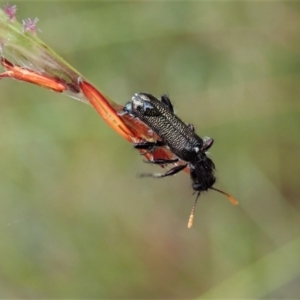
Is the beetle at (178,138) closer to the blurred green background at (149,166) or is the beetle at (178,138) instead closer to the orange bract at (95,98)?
the orange bract at (95,98)

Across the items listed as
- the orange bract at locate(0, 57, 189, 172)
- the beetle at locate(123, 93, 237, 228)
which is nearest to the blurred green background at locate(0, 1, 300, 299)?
the beetle at locate(123, 93, 237, 228)

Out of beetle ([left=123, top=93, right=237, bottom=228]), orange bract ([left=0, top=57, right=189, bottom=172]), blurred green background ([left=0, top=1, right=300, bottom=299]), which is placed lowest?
orange bract ([left=0, top=57, right=189, bottom=172])

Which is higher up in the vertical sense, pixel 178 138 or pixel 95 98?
pixel 178 138

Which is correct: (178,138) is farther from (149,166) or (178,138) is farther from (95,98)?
(149,166)

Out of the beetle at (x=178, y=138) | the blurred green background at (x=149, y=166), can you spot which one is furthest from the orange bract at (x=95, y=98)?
the blurred green background at (x=149, y=166)

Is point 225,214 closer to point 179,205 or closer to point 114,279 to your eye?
point 179,205

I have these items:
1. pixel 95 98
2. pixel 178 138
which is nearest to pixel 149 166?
pixel 178 138

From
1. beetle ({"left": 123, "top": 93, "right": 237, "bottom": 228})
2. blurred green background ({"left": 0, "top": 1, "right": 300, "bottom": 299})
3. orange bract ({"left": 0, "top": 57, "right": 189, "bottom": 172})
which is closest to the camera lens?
orange bract ({"left": 0, "top": 57, "right": 189, "bottom": 172})

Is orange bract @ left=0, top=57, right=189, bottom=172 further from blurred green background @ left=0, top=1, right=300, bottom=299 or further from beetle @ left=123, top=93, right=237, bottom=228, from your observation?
blurred green background @ left=0, top=1, right=300, bottom=299

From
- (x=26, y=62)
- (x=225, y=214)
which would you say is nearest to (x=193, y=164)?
(x=26, y=62)

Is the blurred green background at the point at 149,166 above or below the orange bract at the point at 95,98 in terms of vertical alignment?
above
